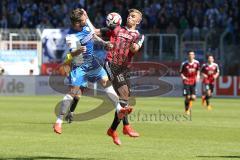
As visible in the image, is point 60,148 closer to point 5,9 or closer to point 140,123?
point 140,123

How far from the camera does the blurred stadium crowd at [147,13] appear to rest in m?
38.5

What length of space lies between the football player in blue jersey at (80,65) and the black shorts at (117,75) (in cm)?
Answer: 81

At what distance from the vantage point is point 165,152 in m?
13.1

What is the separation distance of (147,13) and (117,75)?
28.5 m

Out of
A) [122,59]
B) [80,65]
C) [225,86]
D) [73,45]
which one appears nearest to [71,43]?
[73,45]

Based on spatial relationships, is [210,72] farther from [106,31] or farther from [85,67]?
[106,31]

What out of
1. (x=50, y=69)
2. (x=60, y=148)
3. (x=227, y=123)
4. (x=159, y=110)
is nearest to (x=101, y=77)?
(x=60, y=148)

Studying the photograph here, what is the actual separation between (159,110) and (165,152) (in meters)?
13.6

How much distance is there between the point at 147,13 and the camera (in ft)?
136

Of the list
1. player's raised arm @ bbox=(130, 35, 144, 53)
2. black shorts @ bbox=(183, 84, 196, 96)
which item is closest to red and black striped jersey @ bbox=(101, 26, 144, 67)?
player's raised arm @ bbox=(130, 35, 144, 53)

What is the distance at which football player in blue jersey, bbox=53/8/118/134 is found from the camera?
14.2 m

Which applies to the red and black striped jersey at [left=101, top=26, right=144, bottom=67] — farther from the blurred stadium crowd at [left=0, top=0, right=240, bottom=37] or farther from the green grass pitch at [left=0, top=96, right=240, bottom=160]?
the blurred stadium crowd at [left=0, top=0, right=240, bottom=37]

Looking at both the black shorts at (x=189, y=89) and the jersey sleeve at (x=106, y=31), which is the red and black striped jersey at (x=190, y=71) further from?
the jersey sleeve at (x=106, y=31)

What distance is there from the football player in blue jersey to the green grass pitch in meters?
0.85
